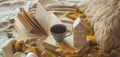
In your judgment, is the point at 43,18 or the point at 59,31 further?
the point at 43,18

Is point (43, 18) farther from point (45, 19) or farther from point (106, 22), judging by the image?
point (106, 22)

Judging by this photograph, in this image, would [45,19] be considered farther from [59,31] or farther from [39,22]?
[59,31]

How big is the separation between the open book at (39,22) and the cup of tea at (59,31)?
9 centimetres

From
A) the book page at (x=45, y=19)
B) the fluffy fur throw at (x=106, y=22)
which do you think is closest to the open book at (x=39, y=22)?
the book page at (x=45, y=19)

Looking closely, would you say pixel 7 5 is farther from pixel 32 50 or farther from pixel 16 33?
pixel 32 50

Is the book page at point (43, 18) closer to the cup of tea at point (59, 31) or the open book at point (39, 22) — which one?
the open book at point (39, 22)

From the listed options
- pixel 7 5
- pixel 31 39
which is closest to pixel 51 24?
pixel 31 39

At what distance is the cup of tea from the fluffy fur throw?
17 centimetres

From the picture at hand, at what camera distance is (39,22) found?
4.37 feet

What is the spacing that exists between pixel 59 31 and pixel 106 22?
9.3 inches

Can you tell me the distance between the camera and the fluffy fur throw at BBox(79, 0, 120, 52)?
1.18 meters

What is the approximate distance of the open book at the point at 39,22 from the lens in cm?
131

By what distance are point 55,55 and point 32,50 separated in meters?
0.11

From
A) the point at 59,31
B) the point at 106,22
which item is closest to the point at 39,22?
the point at 59,31
